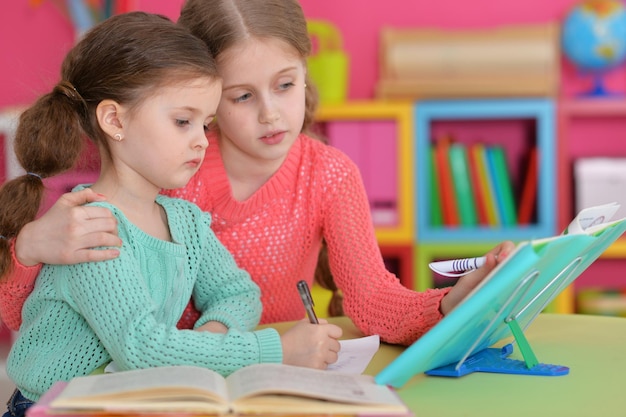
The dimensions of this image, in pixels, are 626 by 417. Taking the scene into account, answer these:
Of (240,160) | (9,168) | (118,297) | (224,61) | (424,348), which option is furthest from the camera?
(9,168)

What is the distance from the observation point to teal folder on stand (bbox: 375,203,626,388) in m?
0.89

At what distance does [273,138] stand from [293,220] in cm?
17

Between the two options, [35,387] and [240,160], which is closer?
[35,387]

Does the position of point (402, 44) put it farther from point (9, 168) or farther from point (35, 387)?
point (35, 387)

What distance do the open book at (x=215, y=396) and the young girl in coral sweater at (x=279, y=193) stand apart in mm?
299

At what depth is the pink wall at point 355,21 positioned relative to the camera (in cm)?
321

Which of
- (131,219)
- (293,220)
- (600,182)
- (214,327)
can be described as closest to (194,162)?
(131,219)

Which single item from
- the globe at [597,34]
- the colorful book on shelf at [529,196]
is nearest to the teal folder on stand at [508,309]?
the colorful book on shelf at [529,196]

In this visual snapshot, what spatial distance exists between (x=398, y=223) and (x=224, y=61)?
173 centimetres

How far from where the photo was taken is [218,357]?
3.46 ft

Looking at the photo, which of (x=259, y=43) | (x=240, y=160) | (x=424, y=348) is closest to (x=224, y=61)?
(x=259, y=43)

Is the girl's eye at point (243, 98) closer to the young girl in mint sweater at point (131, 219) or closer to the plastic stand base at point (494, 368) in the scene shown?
the young girl in mint sweater at point (131, 219)

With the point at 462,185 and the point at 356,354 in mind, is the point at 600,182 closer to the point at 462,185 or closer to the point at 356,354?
the point at 462,185

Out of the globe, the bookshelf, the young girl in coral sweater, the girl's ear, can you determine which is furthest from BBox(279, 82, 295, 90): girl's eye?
the globe
